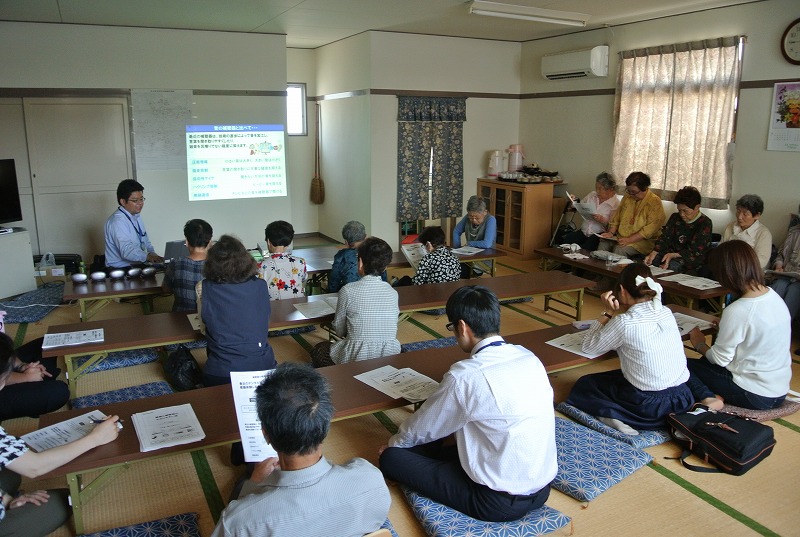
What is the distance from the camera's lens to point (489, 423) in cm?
206

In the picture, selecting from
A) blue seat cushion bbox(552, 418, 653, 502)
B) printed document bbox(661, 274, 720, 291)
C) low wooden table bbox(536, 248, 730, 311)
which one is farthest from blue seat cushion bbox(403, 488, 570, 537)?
printed document bbox(661, 274, 720, 291)

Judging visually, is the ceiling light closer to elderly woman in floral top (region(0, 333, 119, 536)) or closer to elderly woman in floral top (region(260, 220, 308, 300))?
elderly woman in floral top (region(260, 220, 308, 300))

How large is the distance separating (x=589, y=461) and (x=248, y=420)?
1.51 meters

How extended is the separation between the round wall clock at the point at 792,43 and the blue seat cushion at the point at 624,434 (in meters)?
3.73

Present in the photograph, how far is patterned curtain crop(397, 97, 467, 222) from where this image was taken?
747 centimetres

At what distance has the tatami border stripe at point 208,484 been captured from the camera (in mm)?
2500

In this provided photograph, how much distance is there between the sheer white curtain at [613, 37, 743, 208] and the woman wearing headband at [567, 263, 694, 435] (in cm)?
336

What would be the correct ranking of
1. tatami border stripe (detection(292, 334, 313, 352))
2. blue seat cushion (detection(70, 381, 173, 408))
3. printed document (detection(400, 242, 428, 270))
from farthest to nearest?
1. printed document (detection(400, 242, 428, 270))
2. tatami border stripe (detection(292, 334, 313, 352))
3. blue seat cushion (detection(70, 381, 173, 408))

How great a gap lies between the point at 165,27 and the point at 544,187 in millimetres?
4538

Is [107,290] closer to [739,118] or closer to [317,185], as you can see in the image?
[317,185]

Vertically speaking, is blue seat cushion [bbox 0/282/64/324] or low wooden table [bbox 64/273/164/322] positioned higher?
low wooden table [bbox 64/273/164/322]

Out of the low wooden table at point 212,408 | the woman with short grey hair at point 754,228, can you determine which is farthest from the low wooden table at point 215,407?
the woman with short grey hair at point 754,228

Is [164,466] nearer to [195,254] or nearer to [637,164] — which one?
[195,254]

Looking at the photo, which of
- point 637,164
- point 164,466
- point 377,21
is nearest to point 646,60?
point 637,164
